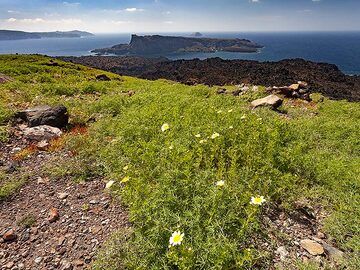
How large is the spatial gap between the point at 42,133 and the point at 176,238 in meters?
7.26

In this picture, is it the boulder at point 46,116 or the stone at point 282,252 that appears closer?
the stone at point 282,252

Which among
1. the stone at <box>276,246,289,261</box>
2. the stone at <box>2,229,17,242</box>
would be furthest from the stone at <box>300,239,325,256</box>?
the stone at <box>2,229,17,242</box>

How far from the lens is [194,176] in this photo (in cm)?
481

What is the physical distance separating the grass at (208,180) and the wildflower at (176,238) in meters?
0.08

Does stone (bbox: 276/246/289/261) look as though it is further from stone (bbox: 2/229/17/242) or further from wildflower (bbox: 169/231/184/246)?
stone (bbox: 2/229/17/242)

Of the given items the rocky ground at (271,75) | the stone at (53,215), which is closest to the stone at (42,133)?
the stone at (53,215)

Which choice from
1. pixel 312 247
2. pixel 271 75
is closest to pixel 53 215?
pixel 312 247

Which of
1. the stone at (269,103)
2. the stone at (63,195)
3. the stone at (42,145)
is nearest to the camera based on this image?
the stone at (63,195)

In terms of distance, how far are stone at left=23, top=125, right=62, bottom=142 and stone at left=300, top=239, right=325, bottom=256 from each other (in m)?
7.72

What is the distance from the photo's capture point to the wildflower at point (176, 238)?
10.7 ft

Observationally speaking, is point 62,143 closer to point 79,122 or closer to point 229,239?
point 79,122

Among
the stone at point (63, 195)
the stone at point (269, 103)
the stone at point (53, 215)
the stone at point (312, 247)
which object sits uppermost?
the stone at point (312, 247)

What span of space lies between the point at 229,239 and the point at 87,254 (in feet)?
7.22

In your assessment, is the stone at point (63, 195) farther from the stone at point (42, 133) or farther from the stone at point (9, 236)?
the stone at point (42, 133)
